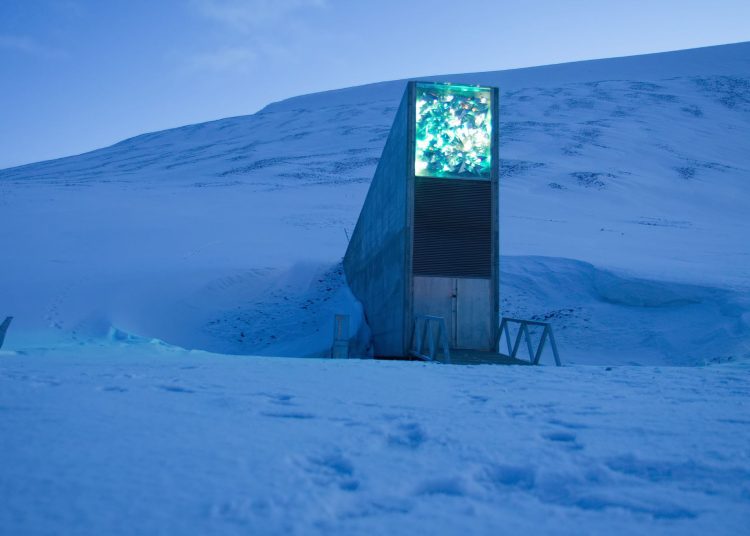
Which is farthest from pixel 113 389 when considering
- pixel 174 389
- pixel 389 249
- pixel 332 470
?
pixel 389 249

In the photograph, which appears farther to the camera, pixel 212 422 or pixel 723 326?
pixel 723 326

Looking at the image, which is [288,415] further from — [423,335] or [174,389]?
[423,335]

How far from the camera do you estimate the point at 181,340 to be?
45.1ft

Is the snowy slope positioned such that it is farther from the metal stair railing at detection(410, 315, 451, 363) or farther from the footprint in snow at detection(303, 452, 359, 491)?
the footprint in snow at detection(303, 452, 359, 491)

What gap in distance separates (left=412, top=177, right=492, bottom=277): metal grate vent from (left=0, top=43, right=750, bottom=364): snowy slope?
4268 millimetres

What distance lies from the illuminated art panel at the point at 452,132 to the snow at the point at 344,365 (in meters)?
4.75

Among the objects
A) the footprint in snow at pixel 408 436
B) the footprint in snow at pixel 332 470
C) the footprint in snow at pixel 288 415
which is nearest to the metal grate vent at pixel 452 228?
the footprint in snow at pixel 288 415

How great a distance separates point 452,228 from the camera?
10594mm

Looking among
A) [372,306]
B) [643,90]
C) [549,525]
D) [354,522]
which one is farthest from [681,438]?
[643,90]

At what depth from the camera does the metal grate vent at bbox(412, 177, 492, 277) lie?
1041 centimetres

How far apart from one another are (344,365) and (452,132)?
19.5ft

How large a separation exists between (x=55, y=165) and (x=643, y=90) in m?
56.8

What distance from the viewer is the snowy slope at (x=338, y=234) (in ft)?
45.0

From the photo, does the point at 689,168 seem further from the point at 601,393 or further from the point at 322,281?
the point at 601,393
